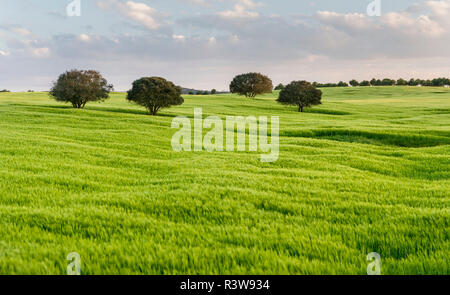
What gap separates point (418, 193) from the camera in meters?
9.31

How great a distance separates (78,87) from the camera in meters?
44.0

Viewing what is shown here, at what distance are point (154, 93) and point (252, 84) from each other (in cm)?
5616

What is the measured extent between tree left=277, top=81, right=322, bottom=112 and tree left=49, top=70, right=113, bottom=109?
32967 millimetres

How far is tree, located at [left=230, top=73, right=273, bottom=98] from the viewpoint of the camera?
92.9 metres

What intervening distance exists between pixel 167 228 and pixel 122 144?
45.3ft

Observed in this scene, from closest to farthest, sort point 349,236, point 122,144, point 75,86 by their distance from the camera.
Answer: point 349,236 < point 122,144 < point 75,86

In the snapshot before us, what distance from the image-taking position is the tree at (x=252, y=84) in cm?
9288

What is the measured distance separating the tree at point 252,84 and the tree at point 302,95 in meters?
31.0

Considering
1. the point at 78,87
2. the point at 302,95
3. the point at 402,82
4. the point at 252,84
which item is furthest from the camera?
the point at 402,82
